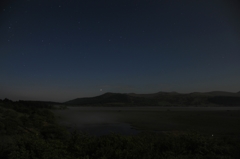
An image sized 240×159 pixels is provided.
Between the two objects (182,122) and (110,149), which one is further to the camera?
(182,122)

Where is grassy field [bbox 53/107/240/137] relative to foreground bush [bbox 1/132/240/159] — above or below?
below

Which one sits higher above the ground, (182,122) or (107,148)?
(107,148)

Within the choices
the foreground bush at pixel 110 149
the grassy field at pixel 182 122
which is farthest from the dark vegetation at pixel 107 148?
the grassy field at pixel 182 122

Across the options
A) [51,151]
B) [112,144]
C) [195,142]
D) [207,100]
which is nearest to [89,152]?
[112,144]

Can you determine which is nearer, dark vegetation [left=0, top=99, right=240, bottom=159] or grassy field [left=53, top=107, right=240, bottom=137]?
dark vegetation [left=0, top=99, right=240, bottom=159]

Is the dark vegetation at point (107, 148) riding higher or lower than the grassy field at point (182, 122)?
higher

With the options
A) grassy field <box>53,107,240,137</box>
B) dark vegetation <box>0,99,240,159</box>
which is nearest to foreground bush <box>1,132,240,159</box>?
dark vegetation <box>0,99,240,159</box>

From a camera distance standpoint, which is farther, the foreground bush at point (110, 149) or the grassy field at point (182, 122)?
the grassy field at point (182, 122)

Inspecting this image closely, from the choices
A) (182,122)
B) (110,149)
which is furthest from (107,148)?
(182,122)

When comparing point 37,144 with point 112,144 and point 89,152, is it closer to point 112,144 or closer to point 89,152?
point 89,152

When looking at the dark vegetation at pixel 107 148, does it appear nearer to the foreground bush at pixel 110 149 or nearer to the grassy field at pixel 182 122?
the foreground bush at pixel 110 149

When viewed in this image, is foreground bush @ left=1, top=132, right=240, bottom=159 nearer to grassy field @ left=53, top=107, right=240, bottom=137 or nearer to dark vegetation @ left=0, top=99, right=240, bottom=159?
dark vegetation @ left=0, top=99, right=240, bottom=159

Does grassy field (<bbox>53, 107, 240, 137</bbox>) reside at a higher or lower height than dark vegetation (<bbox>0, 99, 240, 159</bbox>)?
lower

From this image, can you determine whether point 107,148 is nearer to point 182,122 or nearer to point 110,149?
point 110,149
